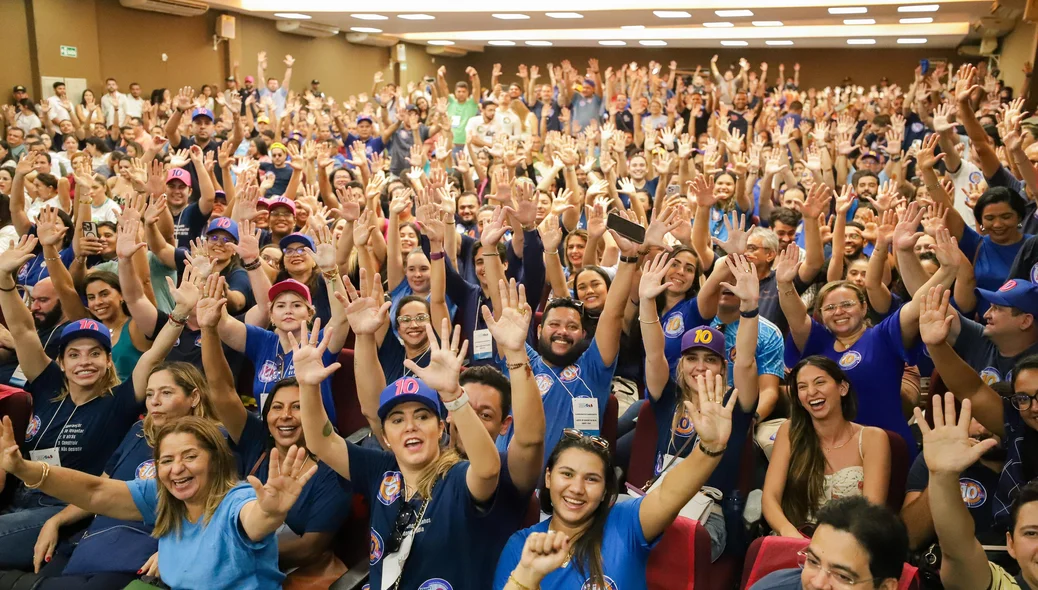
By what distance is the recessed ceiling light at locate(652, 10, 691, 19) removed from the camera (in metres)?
11.1

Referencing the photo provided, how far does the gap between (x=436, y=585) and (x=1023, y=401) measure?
1.70 m

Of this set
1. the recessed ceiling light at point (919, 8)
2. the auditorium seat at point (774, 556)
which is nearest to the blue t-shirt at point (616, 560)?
the auditorium seat at point (774, 556)

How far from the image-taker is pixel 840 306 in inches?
122

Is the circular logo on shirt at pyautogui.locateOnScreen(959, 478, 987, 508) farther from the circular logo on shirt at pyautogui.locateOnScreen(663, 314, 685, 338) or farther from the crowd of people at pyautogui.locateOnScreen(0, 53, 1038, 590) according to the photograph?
the circular logo on shirt at pyautogui.locateOnScreen(663, 314, 685, 338)

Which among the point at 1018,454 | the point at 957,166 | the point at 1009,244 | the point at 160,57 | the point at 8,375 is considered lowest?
the point at 8,375

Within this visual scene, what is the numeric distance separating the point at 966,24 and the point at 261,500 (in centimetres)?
1402

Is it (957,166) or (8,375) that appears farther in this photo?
(957,166)

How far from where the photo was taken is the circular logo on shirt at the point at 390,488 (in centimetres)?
219

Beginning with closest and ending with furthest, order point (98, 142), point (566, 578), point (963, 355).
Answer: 1. point (566, 578)
2. point (963, 355)
3. point (98, 142)

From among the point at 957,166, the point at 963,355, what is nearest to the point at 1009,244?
the point at 963,355

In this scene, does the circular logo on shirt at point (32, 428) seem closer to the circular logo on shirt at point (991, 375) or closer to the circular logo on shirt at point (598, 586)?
the circular logo on shirt at point (598, 586)

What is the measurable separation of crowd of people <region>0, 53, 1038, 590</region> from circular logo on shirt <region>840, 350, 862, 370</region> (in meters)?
0.01

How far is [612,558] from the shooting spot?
1955mm

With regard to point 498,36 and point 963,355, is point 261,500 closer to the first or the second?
point 963,355
